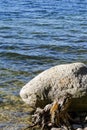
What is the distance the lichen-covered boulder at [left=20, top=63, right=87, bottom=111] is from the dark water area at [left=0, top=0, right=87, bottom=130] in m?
0.53

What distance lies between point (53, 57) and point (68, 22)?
1277cm

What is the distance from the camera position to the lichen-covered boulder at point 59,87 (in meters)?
9.62

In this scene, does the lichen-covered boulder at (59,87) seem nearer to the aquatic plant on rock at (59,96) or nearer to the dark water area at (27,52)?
the aquatic plant on rock at (59,96)

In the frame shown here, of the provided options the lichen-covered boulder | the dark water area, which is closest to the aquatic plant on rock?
the lichen-covered boulder

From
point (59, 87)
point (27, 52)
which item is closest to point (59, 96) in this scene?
point (59, 87)

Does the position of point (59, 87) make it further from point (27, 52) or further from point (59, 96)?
point (27, 52)

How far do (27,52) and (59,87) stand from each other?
744 cm

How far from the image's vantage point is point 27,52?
17047 mm

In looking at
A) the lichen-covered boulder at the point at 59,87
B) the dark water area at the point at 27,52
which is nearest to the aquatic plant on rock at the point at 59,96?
the lichen-covered boulder at the point at 59,87

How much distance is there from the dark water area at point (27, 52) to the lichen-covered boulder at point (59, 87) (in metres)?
0.53

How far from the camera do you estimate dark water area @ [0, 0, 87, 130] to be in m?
10.4

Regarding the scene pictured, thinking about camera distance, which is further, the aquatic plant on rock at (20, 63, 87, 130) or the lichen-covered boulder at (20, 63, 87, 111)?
the lichen-covered boulder at (20, 63, 87, 111)

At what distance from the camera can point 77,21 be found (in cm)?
2903

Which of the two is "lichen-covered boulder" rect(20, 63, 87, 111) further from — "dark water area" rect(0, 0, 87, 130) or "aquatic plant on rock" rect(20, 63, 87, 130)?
"dark water area" rect(0, 0, 87, 130)
